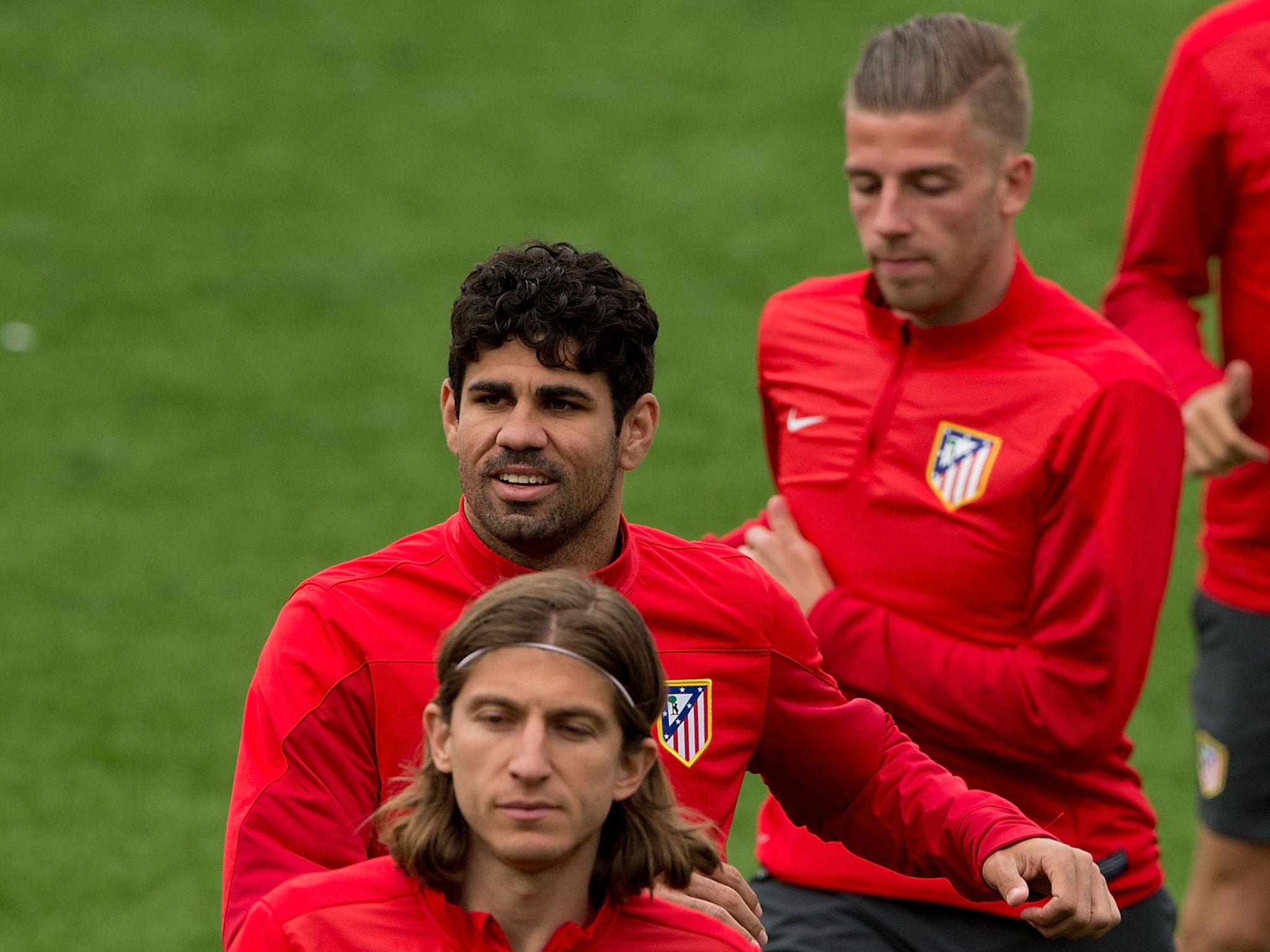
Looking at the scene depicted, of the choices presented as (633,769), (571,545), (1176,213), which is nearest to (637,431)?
(571,545)

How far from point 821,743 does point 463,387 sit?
89cm

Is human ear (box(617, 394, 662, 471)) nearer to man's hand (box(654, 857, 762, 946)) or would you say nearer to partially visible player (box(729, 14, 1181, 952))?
man's hand (box(654, 857, 762, 946))

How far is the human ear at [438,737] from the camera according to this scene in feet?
10.5

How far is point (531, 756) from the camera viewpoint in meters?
3.06

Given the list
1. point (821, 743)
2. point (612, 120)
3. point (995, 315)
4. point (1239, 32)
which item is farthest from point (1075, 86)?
point (821, 743)

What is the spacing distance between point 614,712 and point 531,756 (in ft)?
0.54

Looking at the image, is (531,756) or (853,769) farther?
(853,769)

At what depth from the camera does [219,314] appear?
12586 millimetres

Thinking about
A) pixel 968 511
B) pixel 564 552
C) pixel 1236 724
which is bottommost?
pixel 1236 724

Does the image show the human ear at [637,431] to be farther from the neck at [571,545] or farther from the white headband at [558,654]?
the white headband at [558,654]

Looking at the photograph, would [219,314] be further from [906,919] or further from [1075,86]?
[906,919]

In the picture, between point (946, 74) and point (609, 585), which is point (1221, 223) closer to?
point (946, 74)

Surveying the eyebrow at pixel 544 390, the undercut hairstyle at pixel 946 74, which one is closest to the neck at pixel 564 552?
the eyebrow at pixel 544 390

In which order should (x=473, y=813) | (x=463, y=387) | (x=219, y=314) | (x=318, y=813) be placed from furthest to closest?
(x=219, y=314), (x=463, y=387), (x=318, y=813), (x=473, y=813)
